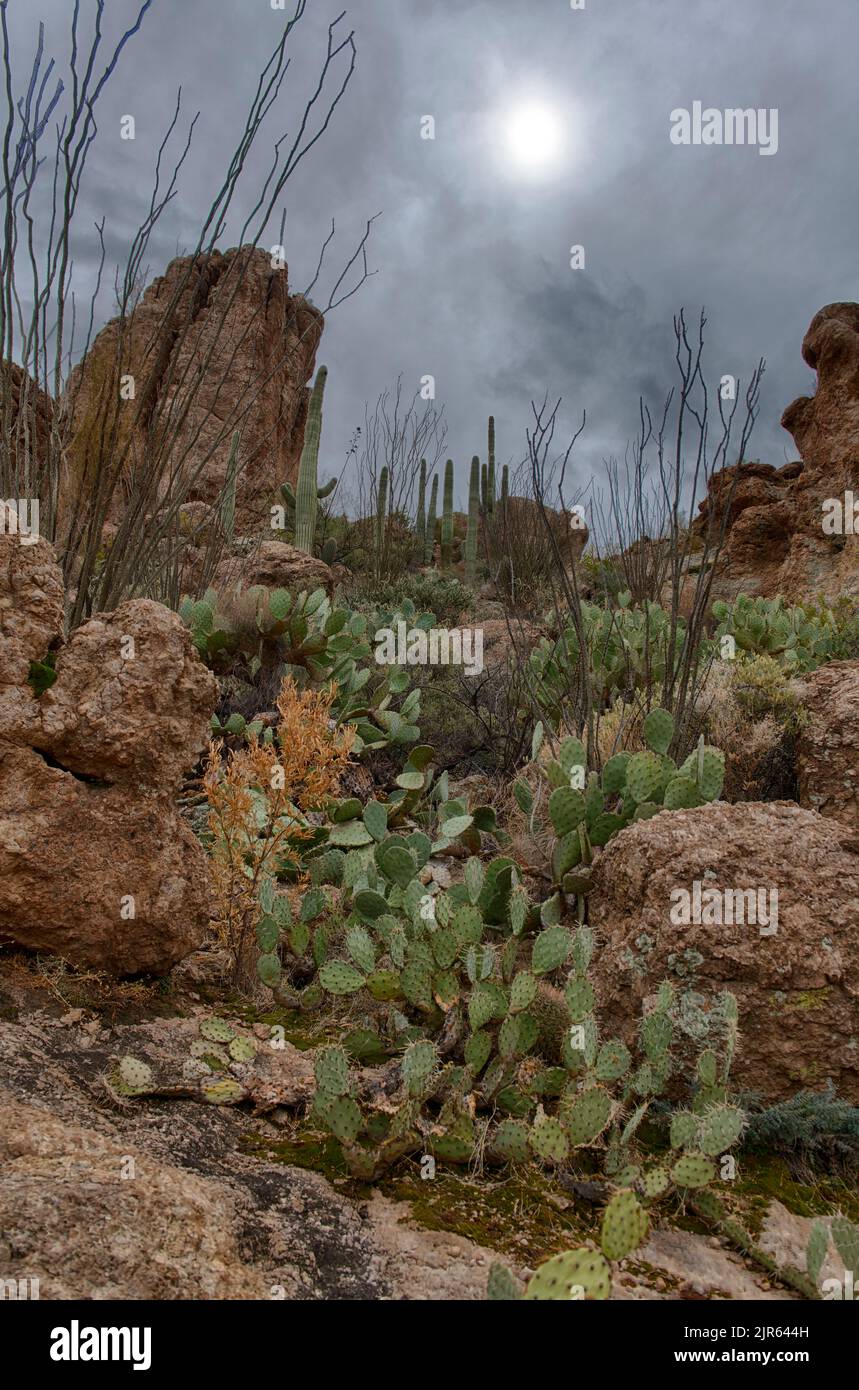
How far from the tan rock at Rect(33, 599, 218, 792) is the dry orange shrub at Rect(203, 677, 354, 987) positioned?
1.07ft

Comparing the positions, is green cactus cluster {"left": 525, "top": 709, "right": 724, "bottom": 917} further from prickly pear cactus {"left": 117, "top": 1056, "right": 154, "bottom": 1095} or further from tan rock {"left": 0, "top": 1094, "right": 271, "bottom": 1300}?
tan rock {"left": 0, "top": 1094, "right": 271, "bottom": 1300}

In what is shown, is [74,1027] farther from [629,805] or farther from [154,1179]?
[629,805]

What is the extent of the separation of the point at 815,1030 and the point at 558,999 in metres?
0.71

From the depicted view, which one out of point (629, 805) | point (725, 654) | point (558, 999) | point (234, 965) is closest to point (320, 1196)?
point (558, 999)

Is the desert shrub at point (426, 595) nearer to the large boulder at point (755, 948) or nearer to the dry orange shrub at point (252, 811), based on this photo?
the dry orange shrub at point (252, 811)

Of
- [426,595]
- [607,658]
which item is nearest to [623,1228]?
[607,658]

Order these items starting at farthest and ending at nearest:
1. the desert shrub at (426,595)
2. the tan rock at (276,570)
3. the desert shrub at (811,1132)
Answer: the desert shrub at (426,595) → the tan rock at (276,570) → the desert shrub at (811,1132)

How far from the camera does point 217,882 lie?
115 inches

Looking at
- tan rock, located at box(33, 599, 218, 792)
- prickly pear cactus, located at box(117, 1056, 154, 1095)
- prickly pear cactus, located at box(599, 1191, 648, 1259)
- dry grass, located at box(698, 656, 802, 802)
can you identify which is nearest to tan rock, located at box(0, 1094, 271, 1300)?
prickly pear cactus, located at box(117, 1056, 154, 1095)

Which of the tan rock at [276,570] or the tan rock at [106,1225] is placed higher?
the tan rock at [276,570]

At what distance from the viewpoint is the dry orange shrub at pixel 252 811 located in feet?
9.33

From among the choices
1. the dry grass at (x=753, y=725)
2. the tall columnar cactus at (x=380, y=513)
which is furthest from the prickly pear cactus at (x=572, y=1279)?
the tall columnar cactus at (x=380, y=513)

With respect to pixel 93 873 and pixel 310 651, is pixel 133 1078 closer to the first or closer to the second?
pixel 93 873

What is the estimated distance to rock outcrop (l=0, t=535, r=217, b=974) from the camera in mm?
2246
